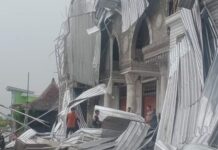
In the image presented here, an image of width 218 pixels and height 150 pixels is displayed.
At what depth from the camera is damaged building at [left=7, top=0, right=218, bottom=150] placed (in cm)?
901

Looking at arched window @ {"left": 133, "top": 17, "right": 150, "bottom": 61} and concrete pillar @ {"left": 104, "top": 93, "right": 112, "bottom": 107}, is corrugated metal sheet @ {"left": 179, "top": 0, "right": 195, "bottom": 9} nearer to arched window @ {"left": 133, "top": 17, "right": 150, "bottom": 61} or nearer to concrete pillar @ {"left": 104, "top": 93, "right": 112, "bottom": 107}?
arched window @ {"left": 133, "top": 17, "right": 150, "bottom": 61}

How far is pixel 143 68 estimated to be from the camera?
17406 millimetres

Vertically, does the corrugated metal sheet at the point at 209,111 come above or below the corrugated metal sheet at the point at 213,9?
below

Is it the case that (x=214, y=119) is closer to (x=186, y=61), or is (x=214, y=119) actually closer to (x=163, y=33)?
(x=186, y=61)

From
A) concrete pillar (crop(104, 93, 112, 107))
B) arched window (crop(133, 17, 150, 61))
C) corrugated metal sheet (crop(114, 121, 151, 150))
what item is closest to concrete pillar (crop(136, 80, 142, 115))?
concrete pillar (crop(104, 93, 112, 107))

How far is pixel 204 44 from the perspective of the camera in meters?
9.64

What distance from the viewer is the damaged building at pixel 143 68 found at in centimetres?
901

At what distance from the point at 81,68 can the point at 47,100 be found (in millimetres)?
14778

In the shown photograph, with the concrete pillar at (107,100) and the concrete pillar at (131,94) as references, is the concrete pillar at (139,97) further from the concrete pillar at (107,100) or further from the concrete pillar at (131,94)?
the concrete pillar at (107,100)

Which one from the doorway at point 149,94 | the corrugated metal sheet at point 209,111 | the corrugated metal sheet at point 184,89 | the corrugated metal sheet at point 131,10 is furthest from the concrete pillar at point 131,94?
the corrugated metal sheet at point 209,111

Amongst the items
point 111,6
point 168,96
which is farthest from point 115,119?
point 111,6

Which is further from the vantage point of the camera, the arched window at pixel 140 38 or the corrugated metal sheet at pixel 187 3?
the arched window at pixel 140 38

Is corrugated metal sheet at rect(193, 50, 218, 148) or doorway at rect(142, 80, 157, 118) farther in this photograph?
doorway at rect(142, 80, 157, 118)

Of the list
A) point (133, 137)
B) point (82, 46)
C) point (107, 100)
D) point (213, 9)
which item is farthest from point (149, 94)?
point (213, 9)
